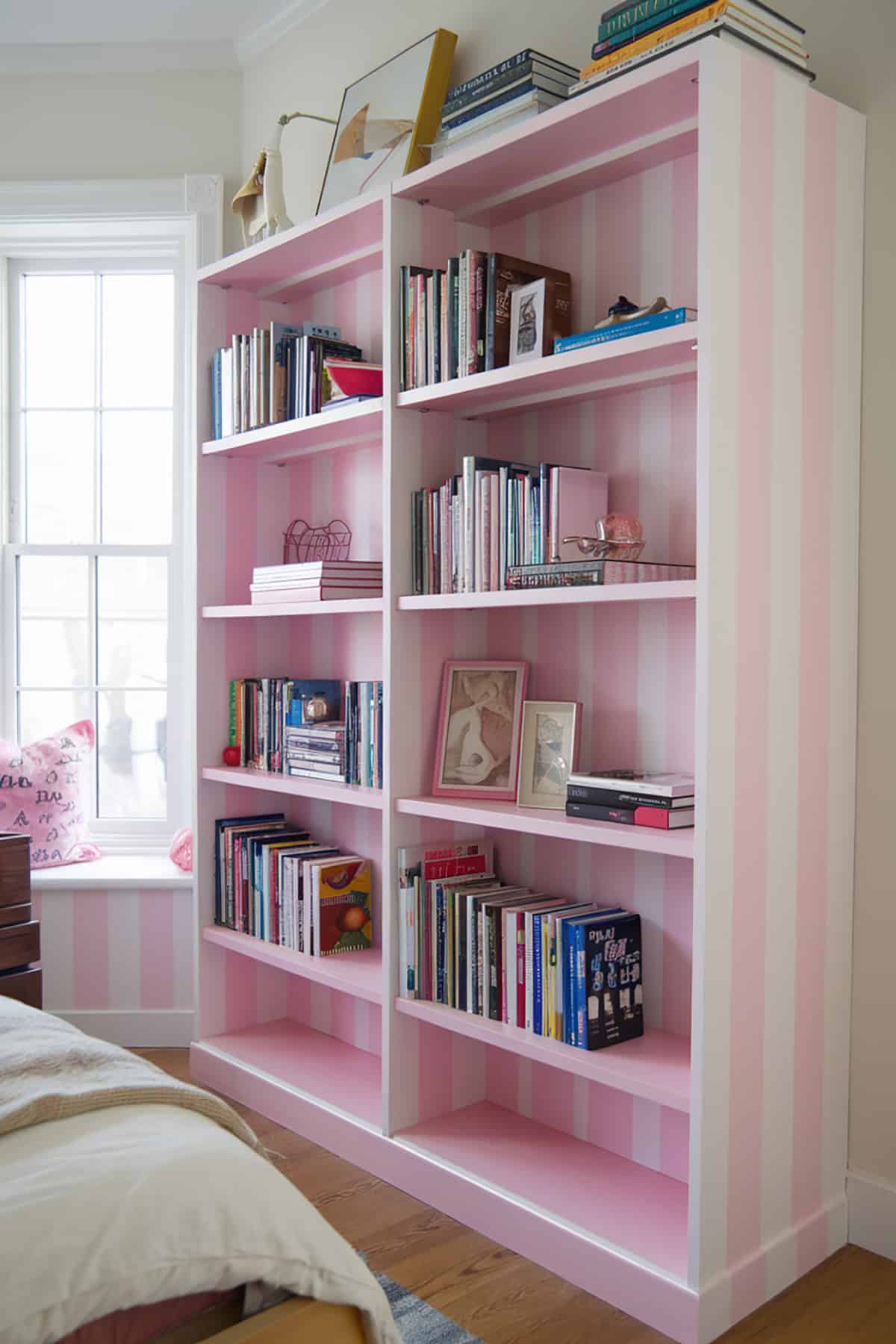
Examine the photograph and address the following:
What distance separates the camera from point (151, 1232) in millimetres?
1257

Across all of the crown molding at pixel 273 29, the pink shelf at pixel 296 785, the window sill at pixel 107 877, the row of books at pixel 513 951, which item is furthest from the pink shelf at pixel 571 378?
the window sill at pixel 107 877

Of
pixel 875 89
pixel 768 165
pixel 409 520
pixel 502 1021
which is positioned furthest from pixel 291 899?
pixel 875 89

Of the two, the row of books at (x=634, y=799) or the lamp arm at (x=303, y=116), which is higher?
the lamp arm at (x=303, y=116)

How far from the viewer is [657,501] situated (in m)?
2.29

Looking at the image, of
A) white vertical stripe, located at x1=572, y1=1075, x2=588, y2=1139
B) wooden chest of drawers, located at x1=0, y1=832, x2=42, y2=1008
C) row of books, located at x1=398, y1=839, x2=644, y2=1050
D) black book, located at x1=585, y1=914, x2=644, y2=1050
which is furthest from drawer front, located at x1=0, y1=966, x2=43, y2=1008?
black book, located at x1=585, y1=914, x2=644, y2=1050

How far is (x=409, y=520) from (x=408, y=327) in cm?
42

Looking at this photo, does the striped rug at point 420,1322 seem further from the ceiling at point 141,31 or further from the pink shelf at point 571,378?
the ceiling at point 141,31

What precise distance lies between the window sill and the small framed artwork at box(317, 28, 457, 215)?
1.91 metres

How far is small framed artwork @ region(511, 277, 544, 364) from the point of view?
2.26 m

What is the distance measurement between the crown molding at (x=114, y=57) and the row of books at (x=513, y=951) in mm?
2530

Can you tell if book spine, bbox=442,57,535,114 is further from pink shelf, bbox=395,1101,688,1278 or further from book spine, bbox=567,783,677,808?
pink shelf, bbox=395,1101,688,1278

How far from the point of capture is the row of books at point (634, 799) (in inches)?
78.4

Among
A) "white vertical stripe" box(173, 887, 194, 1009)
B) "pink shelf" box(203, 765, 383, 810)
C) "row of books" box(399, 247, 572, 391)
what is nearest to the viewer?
"row of books" box(399, 247, 572, 391)

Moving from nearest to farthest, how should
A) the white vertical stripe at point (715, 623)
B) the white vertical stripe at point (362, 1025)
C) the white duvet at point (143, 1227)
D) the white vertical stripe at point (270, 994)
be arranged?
the white duvet at point (143, 1227) → the white vertical stripe at point (715, 623) → the white vertical stripe at point (362, 1025) → the white vertical stripe at point (270, 994)
